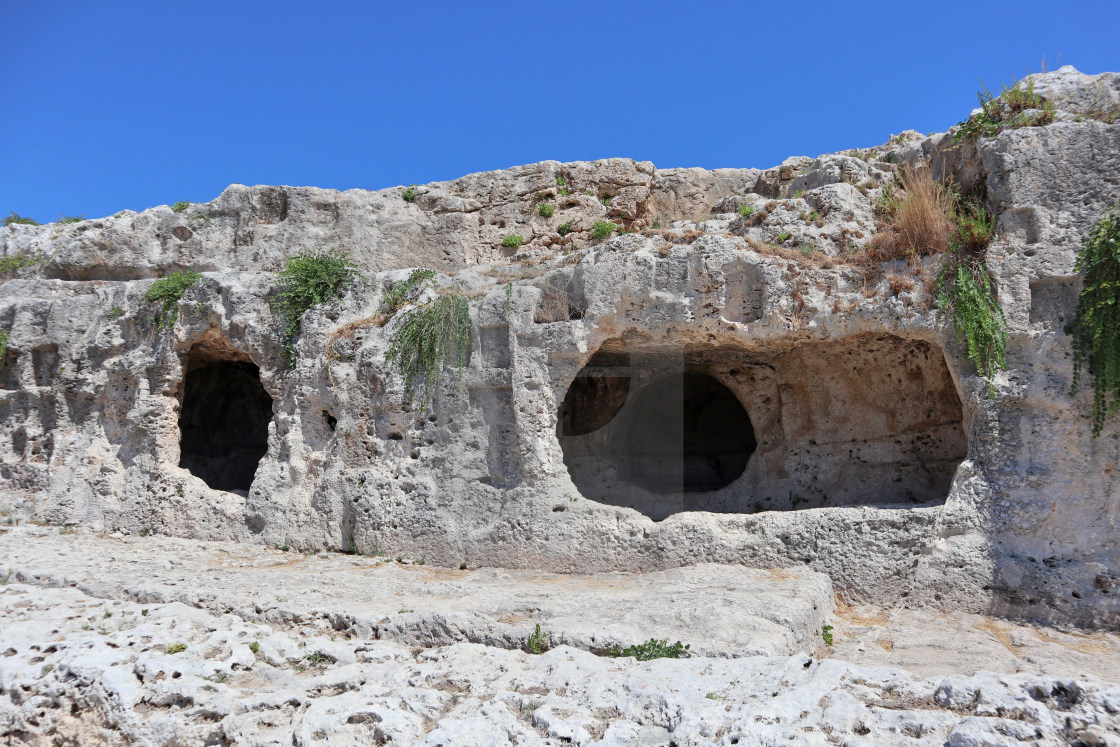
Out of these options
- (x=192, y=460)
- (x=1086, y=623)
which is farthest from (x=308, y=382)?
(x=1086, y=623)

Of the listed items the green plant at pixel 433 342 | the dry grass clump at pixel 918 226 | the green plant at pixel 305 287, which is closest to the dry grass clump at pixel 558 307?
the green plant at pixel 433 342

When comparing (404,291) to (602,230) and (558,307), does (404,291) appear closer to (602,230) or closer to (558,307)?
(558,307)

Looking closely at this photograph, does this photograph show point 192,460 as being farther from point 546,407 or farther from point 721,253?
point 721,253

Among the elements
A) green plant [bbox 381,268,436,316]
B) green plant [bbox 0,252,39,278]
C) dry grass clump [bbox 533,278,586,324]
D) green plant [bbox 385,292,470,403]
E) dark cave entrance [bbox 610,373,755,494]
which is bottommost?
dark cave entrance [bbox 610,373,755,494]

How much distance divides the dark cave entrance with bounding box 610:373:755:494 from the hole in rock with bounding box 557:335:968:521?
0.03 m

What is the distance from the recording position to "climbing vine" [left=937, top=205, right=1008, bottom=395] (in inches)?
257

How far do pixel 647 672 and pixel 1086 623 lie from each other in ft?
12.8

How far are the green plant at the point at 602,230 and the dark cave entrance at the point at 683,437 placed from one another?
214 centimetres

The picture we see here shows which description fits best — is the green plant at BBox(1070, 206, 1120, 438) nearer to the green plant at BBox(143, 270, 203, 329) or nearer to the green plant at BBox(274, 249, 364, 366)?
the green plant at BBox(274, 249, 364, 366)

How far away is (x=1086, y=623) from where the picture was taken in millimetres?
5980

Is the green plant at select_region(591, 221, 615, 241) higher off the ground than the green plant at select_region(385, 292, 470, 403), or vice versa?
the green plant at select_region(591, 221, 615, 241)

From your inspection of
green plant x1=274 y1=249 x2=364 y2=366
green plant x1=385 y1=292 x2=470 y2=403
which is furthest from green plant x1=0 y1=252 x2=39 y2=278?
green plant x1=385 y1=292 x2=470 y2=403

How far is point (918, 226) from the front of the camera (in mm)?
7148

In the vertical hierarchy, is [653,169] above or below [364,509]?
above
